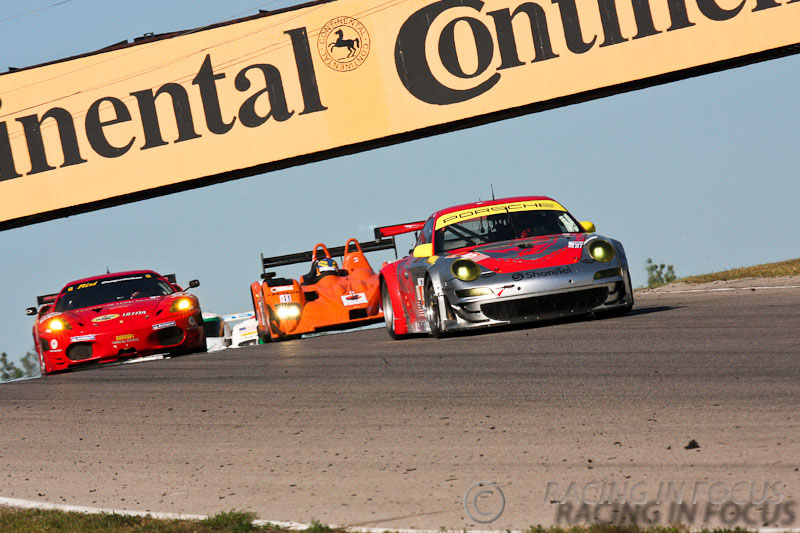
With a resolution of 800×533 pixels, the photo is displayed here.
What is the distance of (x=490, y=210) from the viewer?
418 inches

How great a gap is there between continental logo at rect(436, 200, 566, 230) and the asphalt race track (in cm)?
150

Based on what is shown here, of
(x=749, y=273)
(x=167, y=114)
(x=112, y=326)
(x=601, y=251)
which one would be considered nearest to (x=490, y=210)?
(x=601, y=251)

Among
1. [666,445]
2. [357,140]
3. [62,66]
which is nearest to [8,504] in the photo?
[666,445]

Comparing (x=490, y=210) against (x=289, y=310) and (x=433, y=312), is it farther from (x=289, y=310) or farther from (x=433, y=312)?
(x=289, y=310)

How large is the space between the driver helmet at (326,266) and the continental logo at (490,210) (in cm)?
486

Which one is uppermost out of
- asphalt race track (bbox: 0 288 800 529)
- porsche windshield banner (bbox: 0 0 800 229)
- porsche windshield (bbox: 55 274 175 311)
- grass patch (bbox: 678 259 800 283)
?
porsche windshield banner (bbox: 0 0 800 229)

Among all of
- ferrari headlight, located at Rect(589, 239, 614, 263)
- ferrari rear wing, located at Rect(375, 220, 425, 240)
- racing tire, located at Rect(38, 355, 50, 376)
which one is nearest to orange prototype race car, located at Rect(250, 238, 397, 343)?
ferrari rear wing, located at Rect(375, 220, 425, 240)

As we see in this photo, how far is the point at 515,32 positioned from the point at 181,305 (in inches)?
593

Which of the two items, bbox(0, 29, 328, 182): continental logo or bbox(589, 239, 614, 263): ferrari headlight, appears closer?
bbox(589, 239, 614, 263): ferrari headlight

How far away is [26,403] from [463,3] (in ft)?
63.5

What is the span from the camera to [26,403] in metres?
9.07

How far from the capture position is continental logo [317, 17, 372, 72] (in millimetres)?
26906

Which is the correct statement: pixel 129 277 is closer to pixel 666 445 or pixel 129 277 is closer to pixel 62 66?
pixel 666 445

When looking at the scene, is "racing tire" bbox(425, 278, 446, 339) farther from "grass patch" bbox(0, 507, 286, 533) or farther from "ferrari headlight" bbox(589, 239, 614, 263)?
"grass patch" bbox(0, 507, 286, 533)
